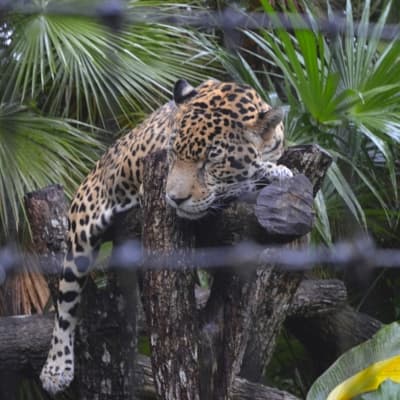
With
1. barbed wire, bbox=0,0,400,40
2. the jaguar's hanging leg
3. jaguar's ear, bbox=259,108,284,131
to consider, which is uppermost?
barbed wire, bbox=0,0,400,40

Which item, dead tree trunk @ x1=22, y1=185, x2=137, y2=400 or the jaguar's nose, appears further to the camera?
dead tree trunk @ x1=22, y1=185, x2=137, y2=400

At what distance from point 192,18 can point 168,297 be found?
21.7 inches

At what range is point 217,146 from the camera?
203 centimetres

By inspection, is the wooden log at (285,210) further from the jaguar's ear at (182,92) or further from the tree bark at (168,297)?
the jaguar's ear at (182,92)

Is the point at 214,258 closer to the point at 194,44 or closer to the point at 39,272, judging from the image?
the point at 39,272

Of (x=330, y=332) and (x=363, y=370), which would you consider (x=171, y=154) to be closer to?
(x=363, y=370)

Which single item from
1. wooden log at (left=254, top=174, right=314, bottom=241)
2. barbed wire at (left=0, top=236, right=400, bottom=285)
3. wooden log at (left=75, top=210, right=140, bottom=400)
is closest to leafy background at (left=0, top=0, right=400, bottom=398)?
barbed wire at (left=0, top=236, right=400, bottom=285)

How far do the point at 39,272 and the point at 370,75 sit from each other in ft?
3.30

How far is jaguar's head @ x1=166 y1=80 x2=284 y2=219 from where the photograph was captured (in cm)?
190

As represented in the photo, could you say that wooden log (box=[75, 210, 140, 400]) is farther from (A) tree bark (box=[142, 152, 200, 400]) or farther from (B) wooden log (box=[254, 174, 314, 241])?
(B) wooden log (box=[254, 174, 314, 241])

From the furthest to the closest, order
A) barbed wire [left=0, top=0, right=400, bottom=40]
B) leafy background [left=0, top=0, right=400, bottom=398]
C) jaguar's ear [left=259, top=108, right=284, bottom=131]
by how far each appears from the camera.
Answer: leafy background [left=0, top=0, right=400, bottom=398], jaguar's ear [left=259, top=108, right=284, bottom=131], barbed wire [left=0, top=0, right=400, bottom=40]

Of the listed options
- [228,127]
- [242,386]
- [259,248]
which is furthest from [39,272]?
[259,248]

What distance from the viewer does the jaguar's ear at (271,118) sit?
81.4 inches

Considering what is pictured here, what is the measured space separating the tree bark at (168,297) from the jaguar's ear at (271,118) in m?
0.25
